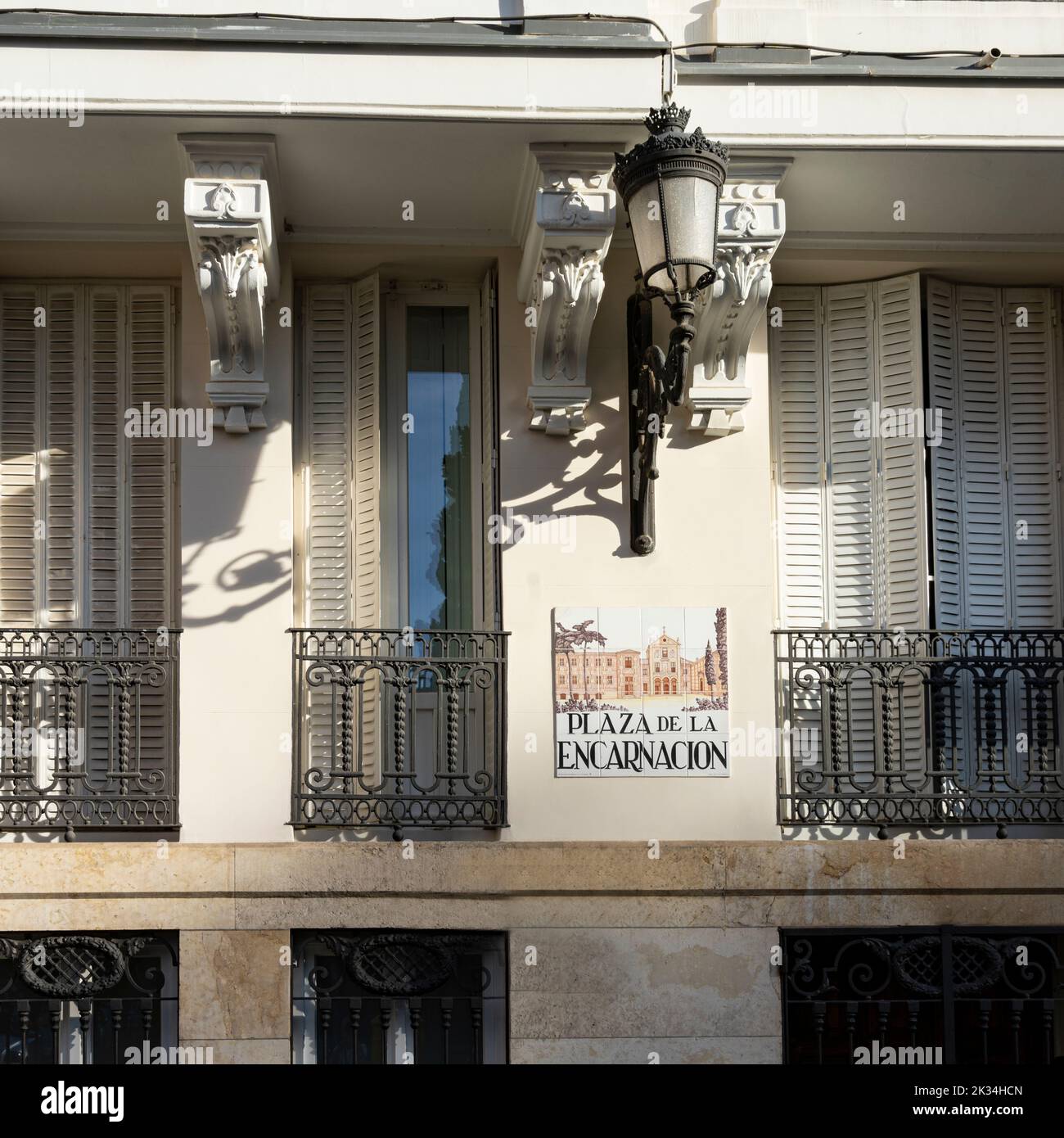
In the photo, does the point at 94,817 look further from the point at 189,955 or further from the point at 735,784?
the point at 735,784

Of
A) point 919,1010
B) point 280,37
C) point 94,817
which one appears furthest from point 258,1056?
point 280,37

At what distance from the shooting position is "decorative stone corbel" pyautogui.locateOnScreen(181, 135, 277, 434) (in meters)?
7.47

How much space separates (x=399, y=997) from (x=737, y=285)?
12.5 feet

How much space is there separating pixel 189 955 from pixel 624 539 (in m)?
2.90

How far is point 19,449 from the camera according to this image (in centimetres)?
856

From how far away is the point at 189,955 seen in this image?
762 centimetres

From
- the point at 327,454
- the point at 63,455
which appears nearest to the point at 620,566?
the point at 327,454

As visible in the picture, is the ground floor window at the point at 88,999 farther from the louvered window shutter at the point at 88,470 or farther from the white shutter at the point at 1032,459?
the white shutter at the point at 1032,459

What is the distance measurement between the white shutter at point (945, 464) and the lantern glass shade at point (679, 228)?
2.25m

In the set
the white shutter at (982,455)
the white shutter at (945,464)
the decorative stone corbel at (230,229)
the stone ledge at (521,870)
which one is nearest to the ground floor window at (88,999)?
the stone ledge at (521,870)

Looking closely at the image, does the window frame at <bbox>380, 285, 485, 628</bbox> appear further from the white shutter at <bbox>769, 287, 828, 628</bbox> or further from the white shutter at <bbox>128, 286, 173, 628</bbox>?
the white shutter at <bbox>769, 287, 828, 628</bbox>

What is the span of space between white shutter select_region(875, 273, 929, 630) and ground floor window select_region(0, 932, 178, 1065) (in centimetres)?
405

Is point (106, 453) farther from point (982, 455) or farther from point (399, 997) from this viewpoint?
point (982, 455)
